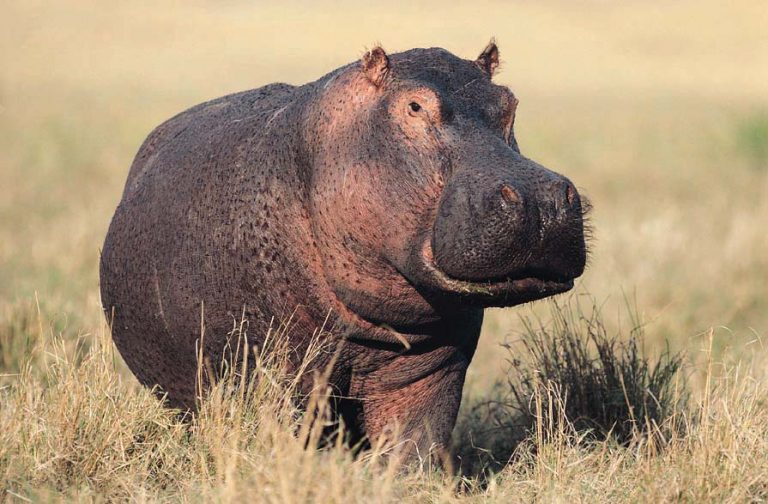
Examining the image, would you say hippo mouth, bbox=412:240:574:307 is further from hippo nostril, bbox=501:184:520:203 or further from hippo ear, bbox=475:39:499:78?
hippo ear, bbox=475:39:499:78

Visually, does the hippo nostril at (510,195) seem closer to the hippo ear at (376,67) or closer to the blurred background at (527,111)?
the hippo ear at (376,67)

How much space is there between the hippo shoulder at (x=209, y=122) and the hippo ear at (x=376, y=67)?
0.67 metres

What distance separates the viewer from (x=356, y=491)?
3768mm

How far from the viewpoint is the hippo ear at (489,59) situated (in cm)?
493

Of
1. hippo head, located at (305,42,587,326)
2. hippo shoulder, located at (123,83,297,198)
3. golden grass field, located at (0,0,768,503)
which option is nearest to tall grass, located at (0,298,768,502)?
golden grass field, located at (0,0,768,503)

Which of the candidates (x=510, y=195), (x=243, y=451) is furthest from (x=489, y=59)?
(x=243, y=451)

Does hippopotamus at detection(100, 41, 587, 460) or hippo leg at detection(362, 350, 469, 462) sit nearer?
hippopotamus at detection(100, 41, 587, 460)

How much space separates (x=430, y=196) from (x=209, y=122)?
1.64 m

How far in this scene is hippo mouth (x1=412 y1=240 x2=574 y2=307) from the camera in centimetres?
423

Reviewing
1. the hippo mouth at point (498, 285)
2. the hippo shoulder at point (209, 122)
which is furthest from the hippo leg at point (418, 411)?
the hippo shoulder at point (209, 122)

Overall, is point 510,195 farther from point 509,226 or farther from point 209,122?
point 209,122

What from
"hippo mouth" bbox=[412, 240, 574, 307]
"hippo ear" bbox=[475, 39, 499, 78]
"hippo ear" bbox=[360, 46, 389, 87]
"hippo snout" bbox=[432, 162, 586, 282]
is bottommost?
"hippo mouth" bbox=[412, 240, 574, 307]

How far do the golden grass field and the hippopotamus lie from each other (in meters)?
0.30

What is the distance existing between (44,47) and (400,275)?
142ft
